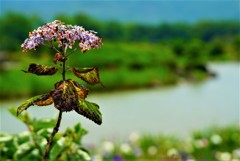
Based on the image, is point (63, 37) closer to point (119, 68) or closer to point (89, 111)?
point (89, 111)

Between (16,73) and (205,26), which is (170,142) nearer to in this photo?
(16,73)

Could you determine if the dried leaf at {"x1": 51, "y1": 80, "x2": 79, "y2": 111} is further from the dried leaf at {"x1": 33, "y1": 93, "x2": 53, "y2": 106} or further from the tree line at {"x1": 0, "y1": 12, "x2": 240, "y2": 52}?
the tree line at {"x1": 0, "y1": 12, "x2": 240, "y2": 52}

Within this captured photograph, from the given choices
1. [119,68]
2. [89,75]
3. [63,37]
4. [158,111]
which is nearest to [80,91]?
[89,75]

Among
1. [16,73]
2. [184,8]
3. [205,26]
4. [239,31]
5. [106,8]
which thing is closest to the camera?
[16,73]

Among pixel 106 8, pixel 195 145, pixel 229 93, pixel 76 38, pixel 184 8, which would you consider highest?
pixel 106 8

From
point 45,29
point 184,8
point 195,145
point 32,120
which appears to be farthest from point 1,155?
point 184,8
